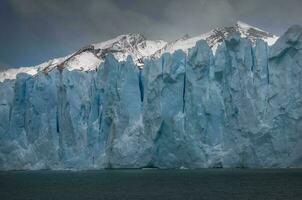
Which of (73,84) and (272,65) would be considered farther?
(73,84)

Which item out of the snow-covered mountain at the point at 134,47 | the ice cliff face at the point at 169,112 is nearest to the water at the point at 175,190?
the ice cliff face at the point at 169,112

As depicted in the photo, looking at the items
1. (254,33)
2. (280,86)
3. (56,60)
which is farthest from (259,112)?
(56,60)

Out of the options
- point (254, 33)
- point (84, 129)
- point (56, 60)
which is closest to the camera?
point (84, 129)

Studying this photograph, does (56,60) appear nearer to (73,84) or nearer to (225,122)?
(73,84)

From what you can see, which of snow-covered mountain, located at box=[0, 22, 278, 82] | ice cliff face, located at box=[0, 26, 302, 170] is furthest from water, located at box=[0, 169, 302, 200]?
snow-covered mountain, located at box=[0, 22, 278, 82]

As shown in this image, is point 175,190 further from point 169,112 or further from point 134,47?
point 134,47

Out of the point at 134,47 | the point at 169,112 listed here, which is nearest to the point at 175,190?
the point at 169,112

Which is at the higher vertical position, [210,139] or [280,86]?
[280,86]
